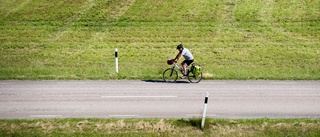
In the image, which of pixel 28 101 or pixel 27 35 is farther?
pixel 27 35

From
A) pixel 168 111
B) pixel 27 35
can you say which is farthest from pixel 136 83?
pixel 27 35

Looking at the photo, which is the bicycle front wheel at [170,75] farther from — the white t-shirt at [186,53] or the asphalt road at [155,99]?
the white t-shirt at [186,53]

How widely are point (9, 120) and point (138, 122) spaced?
4.18 m

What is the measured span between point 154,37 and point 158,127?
13189 mm

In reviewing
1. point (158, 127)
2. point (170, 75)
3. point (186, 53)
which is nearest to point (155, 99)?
point (158, 127)

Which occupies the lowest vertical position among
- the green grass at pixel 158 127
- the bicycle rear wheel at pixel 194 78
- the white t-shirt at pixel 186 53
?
the green grass at pixel 158 127

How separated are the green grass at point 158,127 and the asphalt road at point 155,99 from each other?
0.61 m

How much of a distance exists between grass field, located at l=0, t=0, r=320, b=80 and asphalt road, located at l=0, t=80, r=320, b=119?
1.12 m

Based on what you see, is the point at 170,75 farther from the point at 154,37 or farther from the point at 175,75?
the point at 154,37

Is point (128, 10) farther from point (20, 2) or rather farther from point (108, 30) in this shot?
point (20, 2)

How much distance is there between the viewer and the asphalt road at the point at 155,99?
38.4ft

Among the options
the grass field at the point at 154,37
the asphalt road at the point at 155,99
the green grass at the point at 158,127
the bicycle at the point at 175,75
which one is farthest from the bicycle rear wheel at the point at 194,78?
the green grass at the point at 158,127

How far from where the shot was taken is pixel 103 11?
28281 mm

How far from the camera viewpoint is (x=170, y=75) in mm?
15562
